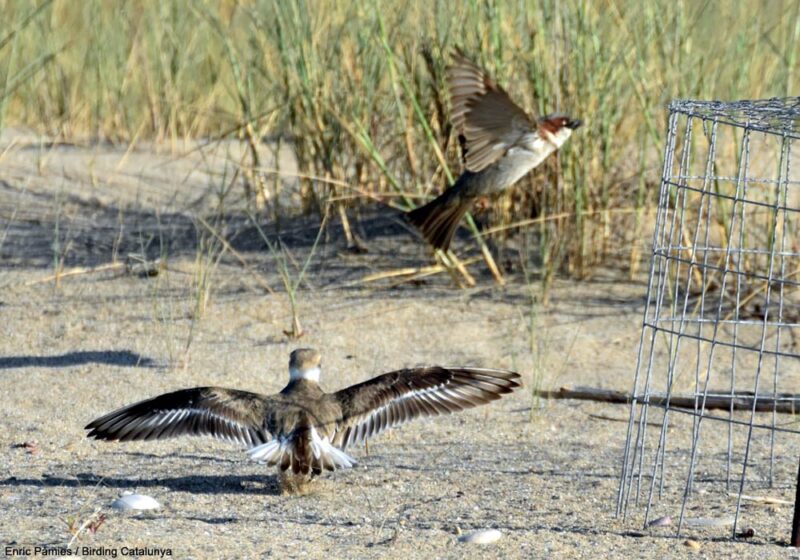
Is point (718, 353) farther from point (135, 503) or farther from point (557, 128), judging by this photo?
point (135, 503)

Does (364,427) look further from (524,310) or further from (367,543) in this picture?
(524,310)

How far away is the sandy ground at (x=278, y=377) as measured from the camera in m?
3.95

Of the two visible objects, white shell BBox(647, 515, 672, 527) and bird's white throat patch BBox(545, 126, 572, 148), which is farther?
bird's white throat patch BBox(545, 126, 572, 148)

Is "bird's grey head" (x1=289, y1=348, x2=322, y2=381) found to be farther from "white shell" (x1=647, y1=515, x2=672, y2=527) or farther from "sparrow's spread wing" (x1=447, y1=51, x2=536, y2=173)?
"sparrow's spread wing" (x1=447, y1=51, x2=536, y2=173)

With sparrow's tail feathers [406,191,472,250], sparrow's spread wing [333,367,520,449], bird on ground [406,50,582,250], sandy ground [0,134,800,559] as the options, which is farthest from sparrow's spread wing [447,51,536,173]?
sparrow's spread wing [333,367,520,449]

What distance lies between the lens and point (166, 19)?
382 inches

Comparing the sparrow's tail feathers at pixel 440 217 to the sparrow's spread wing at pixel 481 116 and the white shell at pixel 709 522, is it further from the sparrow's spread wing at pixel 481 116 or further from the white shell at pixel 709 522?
the white shell at pixel 709 522

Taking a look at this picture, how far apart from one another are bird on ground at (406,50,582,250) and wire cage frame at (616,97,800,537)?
635 mm

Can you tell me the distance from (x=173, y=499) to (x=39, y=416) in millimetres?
1318

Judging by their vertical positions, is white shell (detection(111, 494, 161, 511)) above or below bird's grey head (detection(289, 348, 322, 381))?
below

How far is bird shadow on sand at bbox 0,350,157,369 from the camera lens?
5988mm

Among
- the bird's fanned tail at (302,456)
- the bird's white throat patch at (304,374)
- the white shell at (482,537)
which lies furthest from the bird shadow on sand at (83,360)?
the white shell at (482,537)

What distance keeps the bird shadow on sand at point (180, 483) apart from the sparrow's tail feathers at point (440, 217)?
1908 millimetres

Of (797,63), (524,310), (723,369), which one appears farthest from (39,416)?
(797,63)
